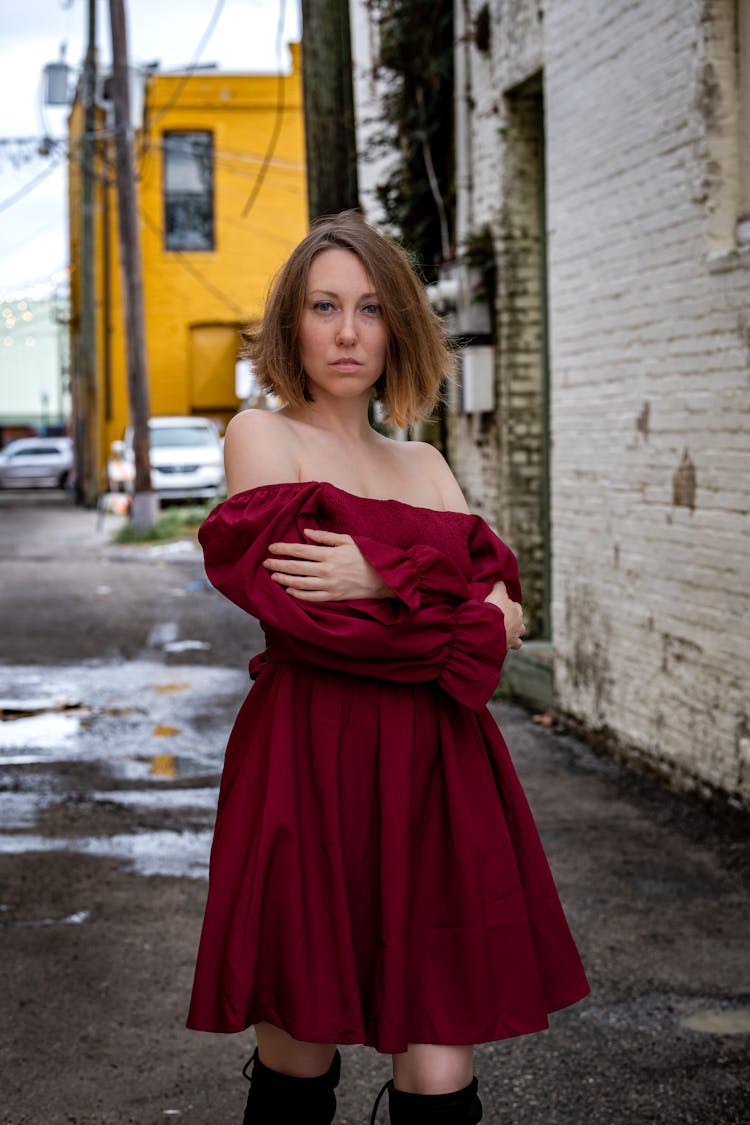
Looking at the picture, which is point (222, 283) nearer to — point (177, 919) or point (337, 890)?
point (177, 919)

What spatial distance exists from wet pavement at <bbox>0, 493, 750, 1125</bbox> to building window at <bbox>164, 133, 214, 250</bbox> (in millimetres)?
23225

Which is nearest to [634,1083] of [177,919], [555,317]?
[177,919]

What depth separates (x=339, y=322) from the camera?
2.82m

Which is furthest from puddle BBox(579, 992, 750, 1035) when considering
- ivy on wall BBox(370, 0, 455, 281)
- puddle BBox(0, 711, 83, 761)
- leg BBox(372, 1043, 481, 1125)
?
ivy on wall BBox(370, 0, 455, 281)

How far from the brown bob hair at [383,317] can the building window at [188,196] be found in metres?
29.2

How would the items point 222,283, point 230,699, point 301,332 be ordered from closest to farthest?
point 301,332, point 230,699, point 222,283

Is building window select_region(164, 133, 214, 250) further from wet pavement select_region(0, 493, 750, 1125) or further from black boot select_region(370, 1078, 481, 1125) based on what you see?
black boot select_region(370, 1078, 481, 1125)

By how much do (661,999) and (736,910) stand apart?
86cm

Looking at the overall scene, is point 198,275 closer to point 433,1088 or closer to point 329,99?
point 329,99

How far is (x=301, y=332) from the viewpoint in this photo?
2848 millimetres

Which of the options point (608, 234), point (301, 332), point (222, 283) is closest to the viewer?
point (301, 332)

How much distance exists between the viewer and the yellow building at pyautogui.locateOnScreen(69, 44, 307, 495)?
3095cm

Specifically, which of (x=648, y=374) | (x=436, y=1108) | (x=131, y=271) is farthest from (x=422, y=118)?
(x=131, y=271)

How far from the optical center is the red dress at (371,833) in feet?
8.48
